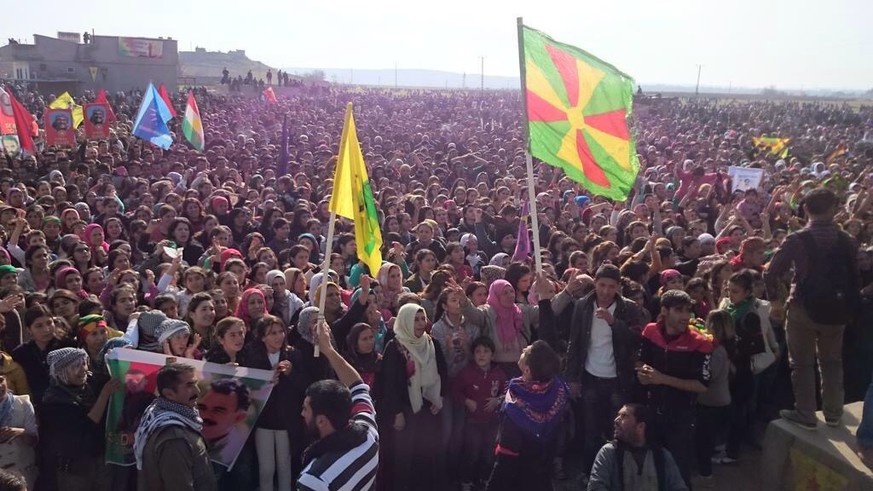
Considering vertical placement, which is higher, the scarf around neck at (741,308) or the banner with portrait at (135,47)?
the banner with portrait at (135,47)

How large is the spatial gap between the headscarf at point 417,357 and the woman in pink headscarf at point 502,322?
0.52m

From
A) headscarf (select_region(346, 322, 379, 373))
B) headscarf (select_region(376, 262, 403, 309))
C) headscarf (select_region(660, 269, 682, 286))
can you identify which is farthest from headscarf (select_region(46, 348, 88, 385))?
headscarf (select_region(660, 269, 682, 286))

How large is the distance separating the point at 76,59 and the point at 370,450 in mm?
47481

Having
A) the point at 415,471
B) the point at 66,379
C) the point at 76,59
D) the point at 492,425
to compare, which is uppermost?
the point at 76,59

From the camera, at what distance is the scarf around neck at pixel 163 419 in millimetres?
3471

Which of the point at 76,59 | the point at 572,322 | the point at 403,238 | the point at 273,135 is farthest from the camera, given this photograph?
the point at 76,59

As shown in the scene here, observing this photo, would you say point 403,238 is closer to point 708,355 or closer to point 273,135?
point 708,355

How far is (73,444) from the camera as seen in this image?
4219 mm

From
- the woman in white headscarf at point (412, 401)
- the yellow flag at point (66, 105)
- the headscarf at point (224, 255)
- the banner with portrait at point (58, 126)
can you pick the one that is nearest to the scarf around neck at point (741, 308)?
the woman in white headscarf at point (412, 401)

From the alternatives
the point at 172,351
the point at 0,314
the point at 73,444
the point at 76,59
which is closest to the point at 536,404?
the point at 172,351

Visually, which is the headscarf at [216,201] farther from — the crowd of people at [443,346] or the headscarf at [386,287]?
the headscarf at [386,287]

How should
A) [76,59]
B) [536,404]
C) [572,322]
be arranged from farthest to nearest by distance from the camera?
[76,59] → [572,322] → [536,404]

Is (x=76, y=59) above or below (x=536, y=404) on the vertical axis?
above

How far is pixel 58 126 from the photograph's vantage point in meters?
14.2
